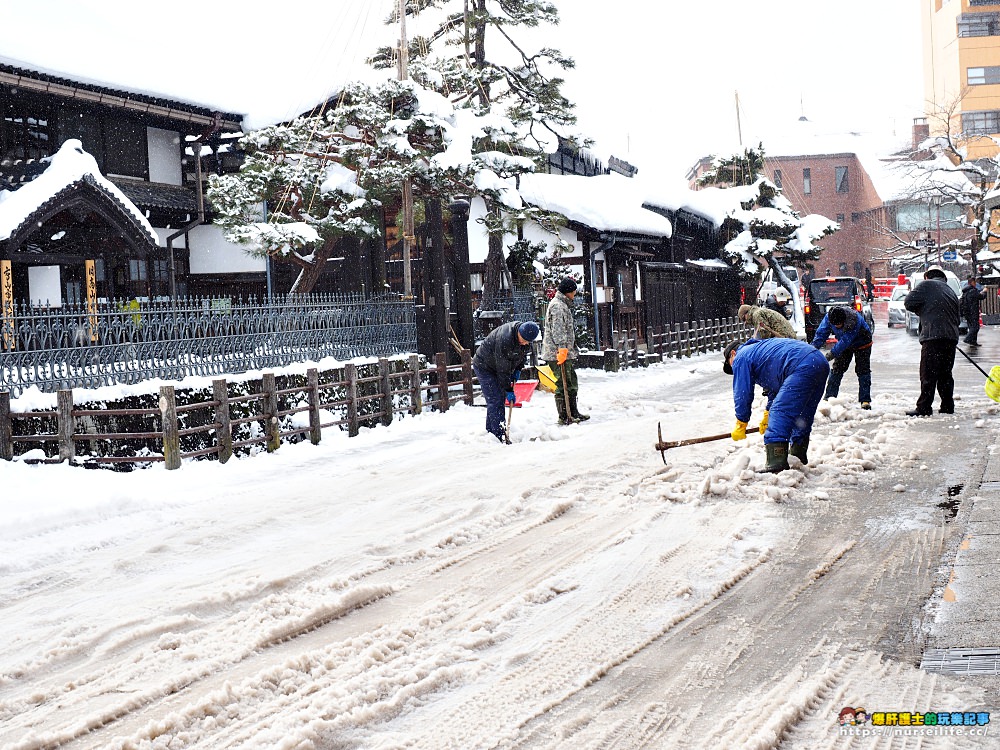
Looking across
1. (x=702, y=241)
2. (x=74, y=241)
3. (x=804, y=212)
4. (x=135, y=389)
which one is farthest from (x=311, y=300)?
(x=804, y=212)

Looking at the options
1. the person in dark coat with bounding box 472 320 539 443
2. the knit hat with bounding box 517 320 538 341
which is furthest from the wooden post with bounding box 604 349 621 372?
the knit hat with bounding box 517 320 538 341

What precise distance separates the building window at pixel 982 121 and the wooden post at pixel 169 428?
211 ft

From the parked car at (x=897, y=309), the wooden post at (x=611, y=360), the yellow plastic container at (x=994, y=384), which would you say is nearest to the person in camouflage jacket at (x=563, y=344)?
the yellow plastic container at (x=994, y=384)

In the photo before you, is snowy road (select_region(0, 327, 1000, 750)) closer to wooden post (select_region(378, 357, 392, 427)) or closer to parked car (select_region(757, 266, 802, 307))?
wooden post (select_region(378, 357, 392, 427))

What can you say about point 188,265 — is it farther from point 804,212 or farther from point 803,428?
point 804,212

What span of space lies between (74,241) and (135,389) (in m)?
8.28

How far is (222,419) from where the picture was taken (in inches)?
432

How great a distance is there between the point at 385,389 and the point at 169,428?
4181mm

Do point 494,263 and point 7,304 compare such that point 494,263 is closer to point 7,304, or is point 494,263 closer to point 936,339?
point 7,304

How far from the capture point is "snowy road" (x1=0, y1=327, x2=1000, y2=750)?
371 centimetres

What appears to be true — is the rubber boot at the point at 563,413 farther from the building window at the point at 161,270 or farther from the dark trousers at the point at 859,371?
the building window at the point at 161,270

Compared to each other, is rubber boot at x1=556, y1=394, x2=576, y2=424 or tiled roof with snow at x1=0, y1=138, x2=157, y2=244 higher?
tiled roof with snow at x1=0, y1=138, x2=157, y2=244

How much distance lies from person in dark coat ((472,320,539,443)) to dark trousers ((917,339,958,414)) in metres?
4.82

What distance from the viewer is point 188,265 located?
23.2 meters
